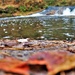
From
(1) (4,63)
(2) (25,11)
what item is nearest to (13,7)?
A: (2) (25,11)

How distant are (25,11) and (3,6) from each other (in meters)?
4.60

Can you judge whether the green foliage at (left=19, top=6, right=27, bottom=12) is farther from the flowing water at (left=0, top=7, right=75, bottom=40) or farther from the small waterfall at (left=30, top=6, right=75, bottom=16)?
the flowing water at (left=0, top=7, right=75, bottom=40)

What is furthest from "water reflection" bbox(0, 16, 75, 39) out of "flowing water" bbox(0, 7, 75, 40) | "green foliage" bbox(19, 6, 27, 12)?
"green foliage" bbox(19, 6, 27, 12)

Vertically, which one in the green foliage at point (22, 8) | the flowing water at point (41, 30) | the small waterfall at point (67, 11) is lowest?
the small waterfall at point (67, 11)

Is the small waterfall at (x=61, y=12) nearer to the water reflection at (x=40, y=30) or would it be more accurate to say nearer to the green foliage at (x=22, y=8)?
the green foliage at (x=22, y=8)

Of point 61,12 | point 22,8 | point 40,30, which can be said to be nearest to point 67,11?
point 61,12

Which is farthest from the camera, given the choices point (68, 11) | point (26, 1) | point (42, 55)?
point (26, 1)

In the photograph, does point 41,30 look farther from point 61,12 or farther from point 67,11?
point 67,11

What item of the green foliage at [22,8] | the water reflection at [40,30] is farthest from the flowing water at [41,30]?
the green foliage at [22,8]

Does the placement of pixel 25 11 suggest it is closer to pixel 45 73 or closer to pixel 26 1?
pixel 26 1

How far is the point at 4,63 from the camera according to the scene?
2277mm

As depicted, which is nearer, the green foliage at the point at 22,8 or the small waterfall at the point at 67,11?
the small waterfall at the point at 67,11

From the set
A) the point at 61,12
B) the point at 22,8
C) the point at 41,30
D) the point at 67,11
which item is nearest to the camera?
the point at 41,30

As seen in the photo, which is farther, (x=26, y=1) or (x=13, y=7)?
(x=26, y=1)
